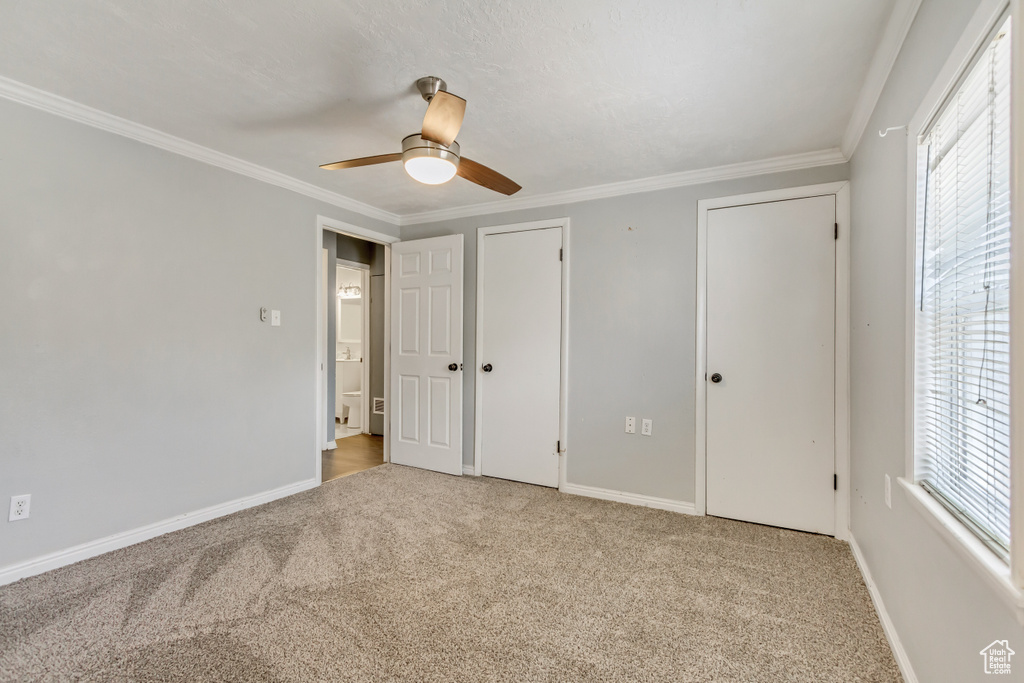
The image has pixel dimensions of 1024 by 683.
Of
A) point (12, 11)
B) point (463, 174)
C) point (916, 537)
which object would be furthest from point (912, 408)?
point (12, 11)

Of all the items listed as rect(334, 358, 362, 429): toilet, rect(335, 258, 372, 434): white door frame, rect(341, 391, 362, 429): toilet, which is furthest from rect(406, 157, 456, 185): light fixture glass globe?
rect(334, 358, 362, 429): toilet

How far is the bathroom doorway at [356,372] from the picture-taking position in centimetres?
431

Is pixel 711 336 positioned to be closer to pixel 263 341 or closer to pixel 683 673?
pixel 683 673

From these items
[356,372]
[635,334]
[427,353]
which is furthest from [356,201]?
[356,372]

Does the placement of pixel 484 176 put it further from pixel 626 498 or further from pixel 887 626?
pixel 887 626

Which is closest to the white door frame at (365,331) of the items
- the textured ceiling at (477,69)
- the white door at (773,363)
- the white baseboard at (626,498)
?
the textured ceiling at (477,69)

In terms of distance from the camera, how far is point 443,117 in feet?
5.81

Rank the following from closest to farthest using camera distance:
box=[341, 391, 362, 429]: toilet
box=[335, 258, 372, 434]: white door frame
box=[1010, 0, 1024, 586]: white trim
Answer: box=[1010, 0, 1024, 586]: white trim
box=[335, 258, 372, 434]: white door frame
box=[341, 391, 362, 429]: toilet

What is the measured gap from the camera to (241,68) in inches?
73.5

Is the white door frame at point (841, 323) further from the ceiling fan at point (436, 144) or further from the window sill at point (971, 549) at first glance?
the ceiling fan at point (436, 144)

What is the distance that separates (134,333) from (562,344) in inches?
103

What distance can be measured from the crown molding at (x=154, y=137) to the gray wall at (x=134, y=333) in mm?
43

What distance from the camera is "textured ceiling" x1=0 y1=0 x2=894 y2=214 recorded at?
1550 millimetres

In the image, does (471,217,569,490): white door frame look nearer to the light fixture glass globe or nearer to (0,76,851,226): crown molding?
(0,76,851,226): crown molding
